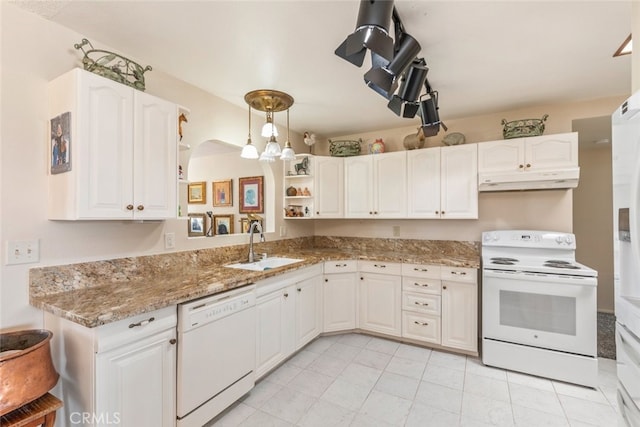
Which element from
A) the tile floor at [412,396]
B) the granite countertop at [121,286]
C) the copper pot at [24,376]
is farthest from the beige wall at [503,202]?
the copper pot at [24,376]

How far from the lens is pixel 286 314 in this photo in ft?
8.38

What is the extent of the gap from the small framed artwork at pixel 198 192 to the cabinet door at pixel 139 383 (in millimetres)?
3021

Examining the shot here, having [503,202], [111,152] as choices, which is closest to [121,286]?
[111,152]

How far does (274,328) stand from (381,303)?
49.1 inches

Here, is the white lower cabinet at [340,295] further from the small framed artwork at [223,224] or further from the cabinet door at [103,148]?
the cabinet door at [103,148]

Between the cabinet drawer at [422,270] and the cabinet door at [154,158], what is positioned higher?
the cabinet door at [154,158]

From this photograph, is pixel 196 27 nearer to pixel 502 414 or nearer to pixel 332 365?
pixel 332 365

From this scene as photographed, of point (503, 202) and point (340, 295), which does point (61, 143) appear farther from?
point (503, 202)

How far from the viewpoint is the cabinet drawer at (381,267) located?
3018 millimetres

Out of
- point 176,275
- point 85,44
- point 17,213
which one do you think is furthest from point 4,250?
point 85,44

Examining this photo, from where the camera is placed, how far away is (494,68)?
2170mm

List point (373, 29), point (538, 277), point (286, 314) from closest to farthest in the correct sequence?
point (373, 29) → point (538, 277) → point (286, 314)

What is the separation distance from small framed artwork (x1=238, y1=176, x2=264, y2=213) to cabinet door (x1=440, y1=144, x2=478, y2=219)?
2.16m

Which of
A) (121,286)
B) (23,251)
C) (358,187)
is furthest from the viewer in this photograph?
(358,187)
